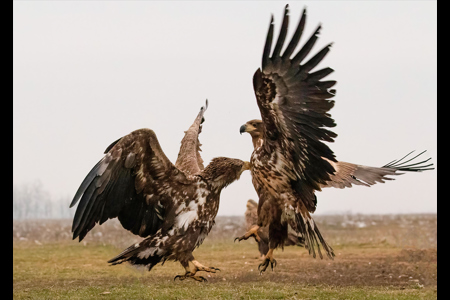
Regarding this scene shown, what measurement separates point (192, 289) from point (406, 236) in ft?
41.2

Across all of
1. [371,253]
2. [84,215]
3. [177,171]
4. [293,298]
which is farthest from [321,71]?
[371,253]

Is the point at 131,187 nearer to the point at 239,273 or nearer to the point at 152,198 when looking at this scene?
the point at 152,198

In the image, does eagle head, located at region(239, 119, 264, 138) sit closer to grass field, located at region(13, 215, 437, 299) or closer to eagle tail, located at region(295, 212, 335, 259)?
eagle tail, located at region(295, 212, 335, 259)

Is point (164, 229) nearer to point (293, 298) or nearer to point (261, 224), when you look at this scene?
point (261, 224)

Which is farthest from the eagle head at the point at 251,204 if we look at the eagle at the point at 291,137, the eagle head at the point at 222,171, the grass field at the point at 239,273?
the eagle head at the point at 222,171

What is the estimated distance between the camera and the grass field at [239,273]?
10227 millimetres

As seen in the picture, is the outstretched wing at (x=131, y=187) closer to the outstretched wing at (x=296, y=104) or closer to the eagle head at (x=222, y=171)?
the eagle head at (x=222, y=171)

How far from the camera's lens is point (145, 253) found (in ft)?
25.4

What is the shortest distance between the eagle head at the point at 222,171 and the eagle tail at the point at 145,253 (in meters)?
1.03

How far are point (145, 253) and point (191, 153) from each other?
204cm

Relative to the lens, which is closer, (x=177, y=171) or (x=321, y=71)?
(x=321, y=71)

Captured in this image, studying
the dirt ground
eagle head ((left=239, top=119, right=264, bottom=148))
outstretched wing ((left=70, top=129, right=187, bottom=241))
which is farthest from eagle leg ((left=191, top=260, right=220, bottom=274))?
the dirt ground

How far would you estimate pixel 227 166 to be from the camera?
25.2ft

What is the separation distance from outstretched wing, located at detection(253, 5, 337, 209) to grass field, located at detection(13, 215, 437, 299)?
8.36 feet
